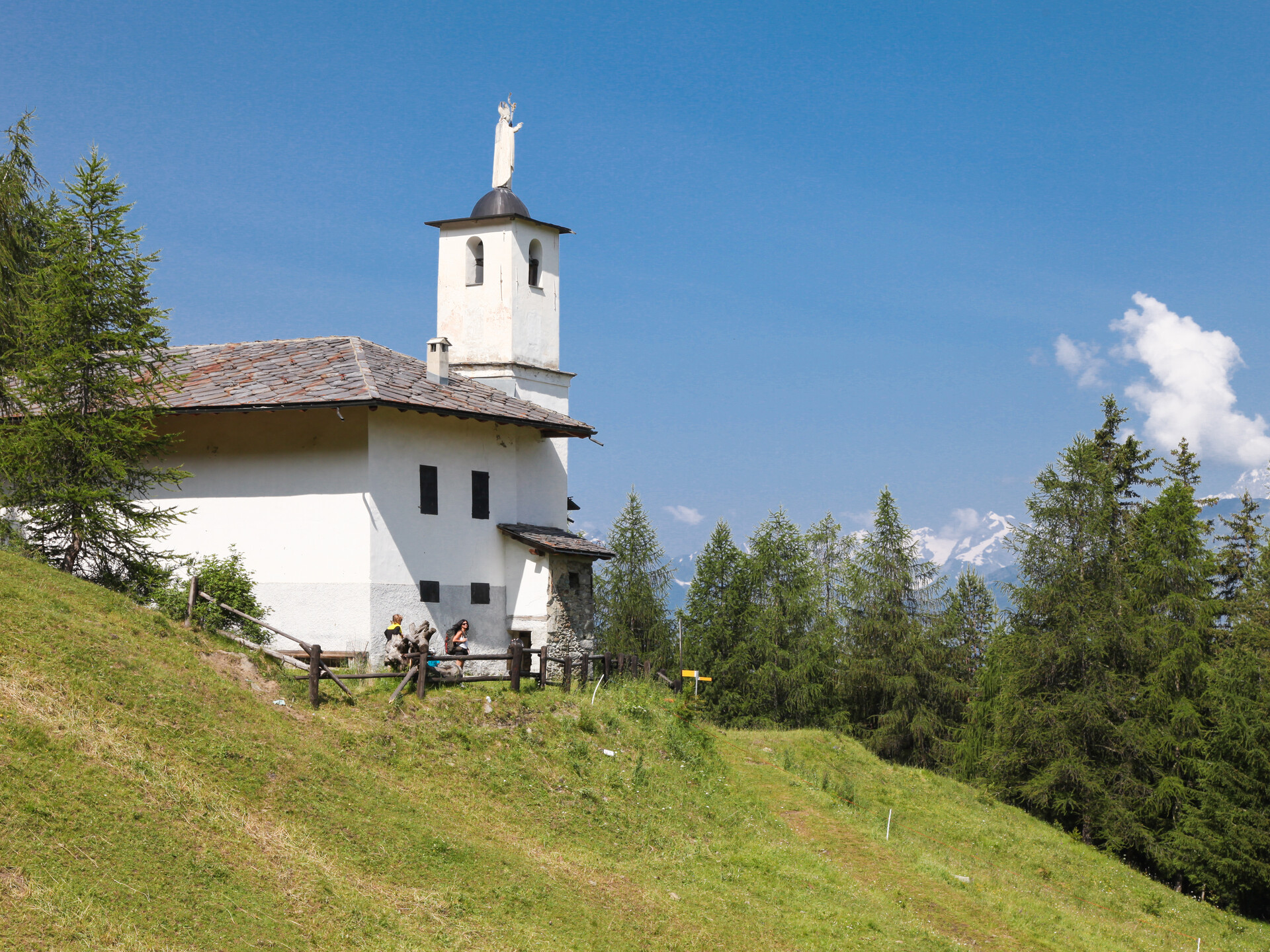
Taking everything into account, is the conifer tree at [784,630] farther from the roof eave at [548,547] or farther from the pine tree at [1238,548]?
the roof eave at [548,547]

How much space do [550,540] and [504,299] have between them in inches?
344

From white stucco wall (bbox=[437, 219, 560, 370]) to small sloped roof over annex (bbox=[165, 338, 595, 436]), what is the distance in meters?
2.38

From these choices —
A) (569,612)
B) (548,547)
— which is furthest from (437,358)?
(569,612)

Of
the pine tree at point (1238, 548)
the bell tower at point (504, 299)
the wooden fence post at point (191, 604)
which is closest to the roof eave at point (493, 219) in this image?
the bell tower at point (504, 299)

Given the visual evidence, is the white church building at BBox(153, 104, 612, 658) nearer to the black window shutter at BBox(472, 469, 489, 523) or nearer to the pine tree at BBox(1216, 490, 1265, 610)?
the black window shutter at BBox(472, 469, 489, 523)

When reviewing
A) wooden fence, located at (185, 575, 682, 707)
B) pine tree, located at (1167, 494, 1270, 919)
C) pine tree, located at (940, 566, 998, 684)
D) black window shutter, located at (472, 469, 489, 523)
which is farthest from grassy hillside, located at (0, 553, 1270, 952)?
pine tree, located at (940, 566, 998, 684)

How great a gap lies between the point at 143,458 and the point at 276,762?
40.1 ft

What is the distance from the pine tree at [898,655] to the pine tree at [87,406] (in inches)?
1413

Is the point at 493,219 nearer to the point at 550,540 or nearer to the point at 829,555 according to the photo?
the point at 550,540

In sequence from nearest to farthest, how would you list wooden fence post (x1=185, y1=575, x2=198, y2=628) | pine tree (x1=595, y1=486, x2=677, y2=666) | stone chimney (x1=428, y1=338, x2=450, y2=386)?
wooden fence post (x1=185, y1=575, x2=198, y2=628), stone chimney (x1=428, y1=338, x2=450, y2=386), pine tree (x1=595, y1=486, x2=677, y2=666)

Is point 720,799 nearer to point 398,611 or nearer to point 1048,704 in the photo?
point 398,611

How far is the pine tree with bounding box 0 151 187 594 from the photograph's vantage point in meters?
19.1

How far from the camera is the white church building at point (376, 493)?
23.4 m

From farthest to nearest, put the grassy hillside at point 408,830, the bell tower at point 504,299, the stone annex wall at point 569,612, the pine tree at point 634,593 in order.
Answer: the pine tree at point 634,593 → the bell tower at point 504,299 → the stone annex wall at point 569,612 → the grassy hillside at point 408,830
